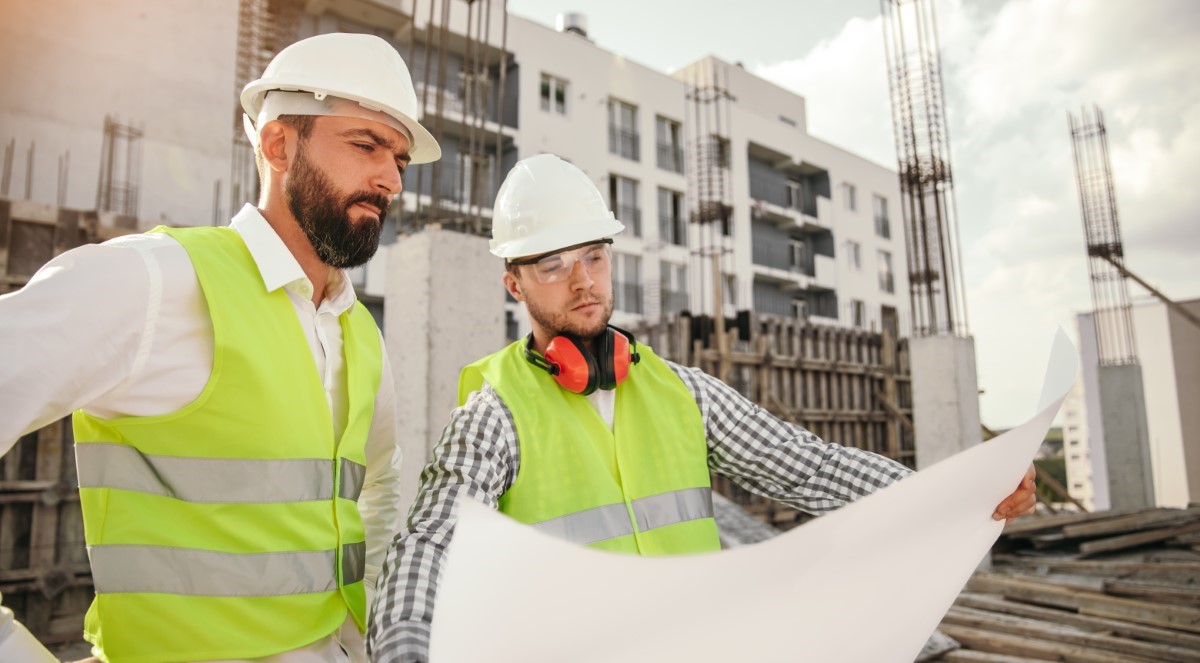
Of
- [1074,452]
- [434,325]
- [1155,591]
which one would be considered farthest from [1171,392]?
[1074,452]

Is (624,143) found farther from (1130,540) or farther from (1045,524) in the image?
(1130,540)

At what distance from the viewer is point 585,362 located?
2070mm

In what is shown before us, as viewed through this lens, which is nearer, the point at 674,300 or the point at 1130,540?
the point at 1130,540

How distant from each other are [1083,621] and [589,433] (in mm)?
6601

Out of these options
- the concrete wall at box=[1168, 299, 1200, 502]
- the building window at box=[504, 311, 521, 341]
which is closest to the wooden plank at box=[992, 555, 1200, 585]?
the building window at box=[504, 311, 521, 341]

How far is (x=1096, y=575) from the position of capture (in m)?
9.27

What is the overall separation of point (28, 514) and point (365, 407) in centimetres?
721

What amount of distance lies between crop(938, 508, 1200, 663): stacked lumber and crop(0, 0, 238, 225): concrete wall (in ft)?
51.8

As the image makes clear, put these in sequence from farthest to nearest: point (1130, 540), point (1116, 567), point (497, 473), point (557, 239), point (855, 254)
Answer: point (855, 254) → point (1130, 540) → point (1116, 567) → point (557, 239) → point (497, 473)

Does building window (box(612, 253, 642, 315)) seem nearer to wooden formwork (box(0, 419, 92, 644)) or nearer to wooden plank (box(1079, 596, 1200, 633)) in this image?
wooden plank (box(1079, 596, 1200, 633))

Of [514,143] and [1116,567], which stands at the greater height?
[514,143]

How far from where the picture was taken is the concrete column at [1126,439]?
15477 millimetres

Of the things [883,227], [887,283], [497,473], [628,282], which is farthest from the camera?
[883,227]

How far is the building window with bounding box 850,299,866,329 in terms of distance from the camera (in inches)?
1303
